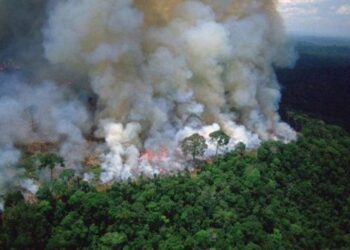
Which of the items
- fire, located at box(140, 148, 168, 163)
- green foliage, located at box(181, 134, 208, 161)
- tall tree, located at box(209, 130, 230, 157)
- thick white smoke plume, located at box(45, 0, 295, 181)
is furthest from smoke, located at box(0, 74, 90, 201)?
tall tree, located at box(209, 130, 230, 157)

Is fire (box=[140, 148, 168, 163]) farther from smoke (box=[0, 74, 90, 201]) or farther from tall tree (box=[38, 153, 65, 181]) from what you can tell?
tall tree (box=[38, 153, 65, 181])

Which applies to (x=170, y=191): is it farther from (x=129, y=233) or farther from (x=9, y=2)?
(x=9, y=2)

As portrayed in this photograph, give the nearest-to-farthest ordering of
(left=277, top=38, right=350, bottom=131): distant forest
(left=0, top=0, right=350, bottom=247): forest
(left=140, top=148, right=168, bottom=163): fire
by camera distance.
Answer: (left=0, top=0, right=350, bottom=247): forest, (left=140, top=148, right=168, bottom=163): fire, (left=277, top=38, right=350, bottom=131): distant forest

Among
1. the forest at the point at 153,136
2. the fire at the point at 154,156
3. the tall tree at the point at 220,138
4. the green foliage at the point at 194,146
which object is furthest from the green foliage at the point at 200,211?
the fire at the point at 154,156

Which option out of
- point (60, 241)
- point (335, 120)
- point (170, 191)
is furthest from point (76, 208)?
point (335, 120)

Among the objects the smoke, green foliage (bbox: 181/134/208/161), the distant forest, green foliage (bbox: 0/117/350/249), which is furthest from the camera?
the distant forest

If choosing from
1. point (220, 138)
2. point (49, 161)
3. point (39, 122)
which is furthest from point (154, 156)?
point (39, 122)
